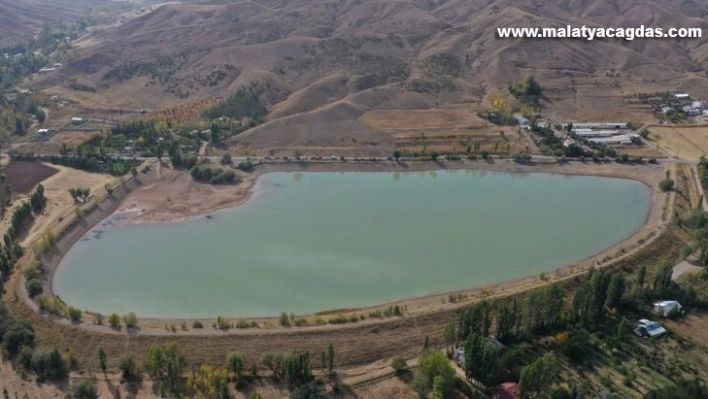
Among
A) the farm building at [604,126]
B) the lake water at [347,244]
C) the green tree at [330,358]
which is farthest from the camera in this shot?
the farm building at [604,126]

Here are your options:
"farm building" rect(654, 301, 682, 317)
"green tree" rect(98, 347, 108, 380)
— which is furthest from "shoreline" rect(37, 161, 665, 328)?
"farm building" rect(654, 301, 682, 317)

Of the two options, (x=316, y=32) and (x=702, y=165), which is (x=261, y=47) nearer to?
(x=316, y=32)

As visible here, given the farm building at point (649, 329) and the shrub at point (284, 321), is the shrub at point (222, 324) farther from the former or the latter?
the farm building at point (649, 329)

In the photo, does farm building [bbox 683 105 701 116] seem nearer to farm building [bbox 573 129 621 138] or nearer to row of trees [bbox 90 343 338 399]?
farm building [bbox 573 129 621 138]

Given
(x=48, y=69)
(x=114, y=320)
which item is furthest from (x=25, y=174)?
(x=48, y=69)

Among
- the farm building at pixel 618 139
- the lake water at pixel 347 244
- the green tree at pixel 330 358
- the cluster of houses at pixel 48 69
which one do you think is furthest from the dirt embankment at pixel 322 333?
the cluster of houses at pixel 48 69

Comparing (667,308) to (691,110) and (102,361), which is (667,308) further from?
(691,110)
